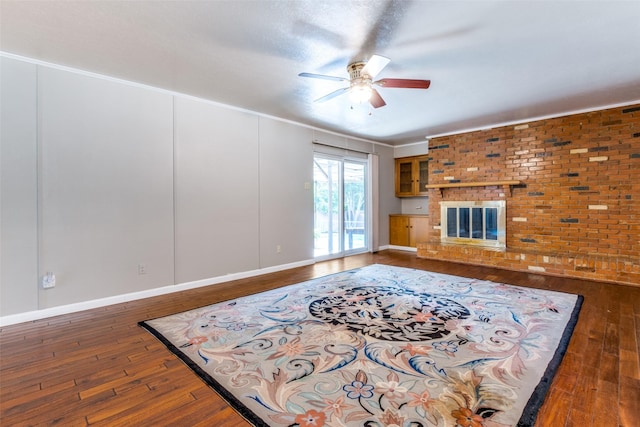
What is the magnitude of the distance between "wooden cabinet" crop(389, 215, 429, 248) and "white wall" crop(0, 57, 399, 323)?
131 inches

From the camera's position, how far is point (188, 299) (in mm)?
3592

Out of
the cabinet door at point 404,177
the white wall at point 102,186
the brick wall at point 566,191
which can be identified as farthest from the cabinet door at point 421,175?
the white wall at point 102,186

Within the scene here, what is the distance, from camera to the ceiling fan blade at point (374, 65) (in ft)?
8.09

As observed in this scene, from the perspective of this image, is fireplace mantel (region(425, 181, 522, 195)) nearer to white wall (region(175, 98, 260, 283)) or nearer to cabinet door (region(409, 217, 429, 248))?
cabinet door (region(409, 217, 429, 248))

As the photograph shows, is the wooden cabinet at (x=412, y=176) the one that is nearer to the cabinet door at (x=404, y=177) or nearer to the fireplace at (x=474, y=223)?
the cabinet door at (x=404, y=177)

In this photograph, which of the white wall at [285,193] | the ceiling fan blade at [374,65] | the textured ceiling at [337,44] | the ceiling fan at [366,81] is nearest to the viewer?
the textured ceiling at [337,44]

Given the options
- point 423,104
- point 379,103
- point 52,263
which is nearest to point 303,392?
point 379,103

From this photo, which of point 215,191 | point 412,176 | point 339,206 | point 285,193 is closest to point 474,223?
point 412,176

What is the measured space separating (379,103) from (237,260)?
9.81 feet

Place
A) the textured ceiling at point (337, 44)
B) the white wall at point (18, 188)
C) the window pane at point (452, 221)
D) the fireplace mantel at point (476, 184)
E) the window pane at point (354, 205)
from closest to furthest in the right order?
the textured ceiling at point (337, 44), the white wall at point (18, 188), the fireplace mantel at point (476, 184), the window pane at point (452, 221), the window pane at point (354, 205)

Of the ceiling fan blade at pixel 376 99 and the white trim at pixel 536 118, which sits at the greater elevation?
the white trim at pixel 536 118

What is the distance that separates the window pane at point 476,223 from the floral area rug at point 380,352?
2.04m

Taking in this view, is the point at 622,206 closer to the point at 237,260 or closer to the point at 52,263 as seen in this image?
the point at 237,260

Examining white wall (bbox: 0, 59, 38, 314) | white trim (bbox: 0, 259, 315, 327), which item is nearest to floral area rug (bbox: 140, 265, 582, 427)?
white trim (bbox: 0, 259, 315, 327)
